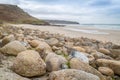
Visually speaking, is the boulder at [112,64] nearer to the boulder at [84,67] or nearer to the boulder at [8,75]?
the boulder at [84,67]

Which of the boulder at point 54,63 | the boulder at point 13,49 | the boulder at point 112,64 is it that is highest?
the boulder at point 13,49

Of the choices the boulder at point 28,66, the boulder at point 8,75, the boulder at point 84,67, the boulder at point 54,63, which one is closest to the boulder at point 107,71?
the boulder at point 84,67

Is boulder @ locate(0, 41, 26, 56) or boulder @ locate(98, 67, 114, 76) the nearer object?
boulder @ locate(98, 67, 114, 76)

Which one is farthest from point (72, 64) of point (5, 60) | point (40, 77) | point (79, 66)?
point (5, 60)

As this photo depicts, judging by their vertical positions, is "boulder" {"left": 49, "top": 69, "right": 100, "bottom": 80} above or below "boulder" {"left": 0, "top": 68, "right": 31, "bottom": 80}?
above

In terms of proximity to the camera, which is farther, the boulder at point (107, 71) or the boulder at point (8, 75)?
the boulder at point (107, 71)

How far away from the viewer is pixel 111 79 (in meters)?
4.23

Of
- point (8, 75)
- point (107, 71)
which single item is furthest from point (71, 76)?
point (107, 71)

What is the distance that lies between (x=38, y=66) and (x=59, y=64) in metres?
0.54

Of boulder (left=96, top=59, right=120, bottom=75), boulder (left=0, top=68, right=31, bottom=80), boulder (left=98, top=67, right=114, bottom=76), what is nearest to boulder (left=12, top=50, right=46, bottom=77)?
boulder (left=0, top=68, right=31, bottom=80)

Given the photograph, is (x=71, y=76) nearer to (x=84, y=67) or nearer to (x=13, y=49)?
(x=84, y=67)

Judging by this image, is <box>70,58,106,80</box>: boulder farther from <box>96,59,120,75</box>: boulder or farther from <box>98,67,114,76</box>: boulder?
<box>96,59,120,75</box>: boulder

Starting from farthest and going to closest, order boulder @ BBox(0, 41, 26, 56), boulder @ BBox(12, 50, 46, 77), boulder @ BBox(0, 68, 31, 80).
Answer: boulder @ BBox(0, 41, 26, 56) → boulder @ BBox(12, 50, 46, 77) → boulder @ BBox(0, 68, 31, 80)

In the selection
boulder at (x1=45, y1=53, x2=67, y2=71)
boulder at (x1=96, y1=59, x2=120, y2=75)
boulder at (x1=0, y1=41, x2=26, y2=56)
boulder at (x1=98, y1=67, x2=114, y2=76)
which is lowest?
boulder at (x1=98, y1=67, x2=114, y2=76)
